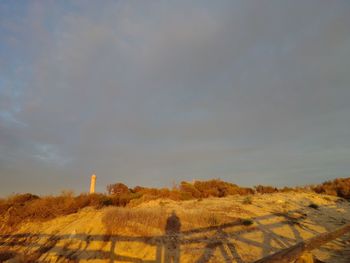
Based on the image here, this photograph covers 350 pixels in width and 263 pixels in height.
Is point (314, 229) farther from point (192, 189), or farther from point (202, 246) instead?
point (192, 189)

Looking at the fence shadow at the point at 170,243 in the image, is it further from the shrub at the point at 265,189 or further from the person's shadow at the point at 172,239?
the shrub at the point at 265,189

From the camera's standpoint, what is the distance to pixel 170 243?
10.9 metres

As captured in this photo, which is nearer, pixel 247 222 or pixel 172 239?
pixel 172 239

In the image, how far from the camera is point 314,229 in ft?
50.8

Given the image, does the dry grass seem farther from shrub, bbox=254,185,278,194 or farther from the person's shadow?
shrub, bbox=254,185,278,194

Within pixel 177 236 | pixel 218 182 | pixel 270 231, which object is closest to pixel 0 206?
pixel 177 236

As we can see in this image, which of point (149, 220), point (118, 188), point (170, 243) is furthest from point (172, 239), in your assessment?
point (118, 188)

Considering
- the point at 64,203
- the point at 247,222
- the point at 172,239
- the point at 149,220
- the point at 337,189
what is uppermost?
the point at 337,189

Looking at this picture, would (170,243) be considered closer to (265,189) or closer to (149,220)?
(149,220)

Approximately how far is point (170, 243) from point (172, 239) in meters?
0.33

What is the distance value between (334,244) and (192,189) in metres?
15.9

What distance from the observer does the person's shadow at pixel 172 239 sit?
32.8ft

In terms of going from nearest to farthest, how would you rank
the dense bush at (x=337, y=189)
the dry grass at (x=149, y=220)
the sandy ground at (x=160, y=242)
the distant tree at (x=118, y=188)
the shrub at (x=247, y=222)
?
the sandy ground at (x=160, y=242) < the dry grass at (x=149, y=220) < the shrub at (x=247, y=222) < the distant tree at (x=118, y=188) < the dense bush at (x=337, y=189)

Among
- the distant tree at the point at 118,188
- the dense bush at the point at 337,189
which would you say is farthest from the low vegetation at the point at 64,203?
the dense bush at the point at 337,189
